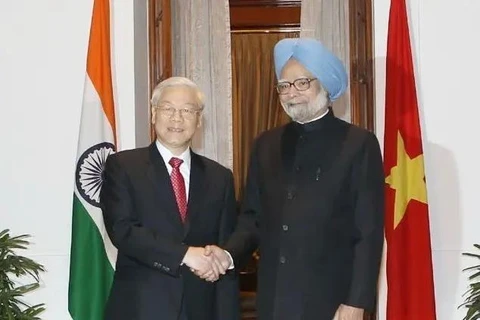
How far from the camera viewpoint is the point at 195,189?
286 cm

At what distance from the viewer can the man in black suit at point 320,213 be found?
8.61 ft

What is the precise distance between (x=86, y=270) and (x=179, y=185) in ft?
3.79

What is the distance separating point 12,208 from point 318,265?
2.16 m

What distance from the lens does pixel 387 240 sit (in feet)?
12.6

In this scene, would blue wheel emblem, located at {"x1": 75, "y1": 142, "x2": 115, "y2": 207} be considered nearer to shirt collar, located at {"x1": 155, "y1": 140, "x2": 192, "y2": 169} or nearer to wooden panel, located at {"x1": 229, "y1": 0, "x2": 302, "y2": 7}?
shirt collar, located at {"x1": 155, "y1": 140, "x2": 192, "y2": 169}

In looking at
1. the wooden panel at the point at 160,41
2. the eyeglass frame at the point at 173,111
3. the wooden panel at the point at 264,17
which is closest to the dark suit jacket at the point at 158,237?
the eyeglass frame at the point at 173,111

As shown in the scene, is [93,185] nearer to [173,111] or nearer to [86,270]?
[86,270]

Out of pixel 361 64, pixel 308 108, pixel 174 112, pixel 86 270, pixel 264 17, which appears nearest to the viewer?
pixel 308 108

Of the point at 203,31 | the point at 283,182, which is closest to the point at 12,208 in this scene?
the point at 203,31

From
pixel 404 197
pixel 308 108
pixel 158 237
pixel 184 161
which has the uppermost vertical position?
pixel 308 108

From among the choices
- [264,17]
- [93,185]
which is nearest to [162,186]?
[93,185]

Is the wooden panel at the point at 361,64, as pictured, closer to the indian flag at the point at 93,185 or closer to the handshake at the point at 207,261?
the indian flag at the point at 93,185

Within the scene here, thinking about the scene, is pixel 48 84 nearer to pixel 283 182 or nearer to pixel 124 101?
pixel 124 101

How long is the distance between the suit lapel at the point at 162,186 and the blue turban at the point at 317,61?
546mm
